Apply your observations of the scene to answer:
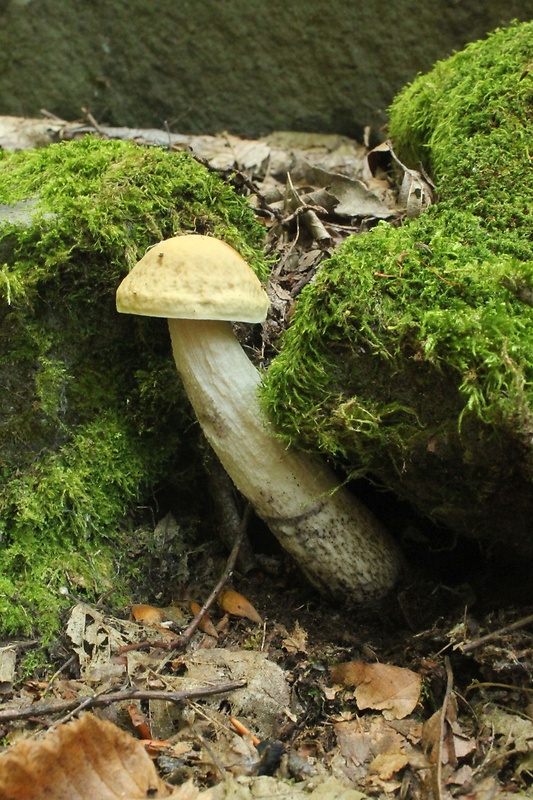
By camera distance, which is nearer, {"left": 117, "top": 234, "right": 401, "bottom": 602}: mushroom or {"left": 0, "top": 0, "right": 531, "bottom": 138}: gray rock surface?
{"left": 117, "top": 234, "right": 401, "bottom": 602}: mushroom

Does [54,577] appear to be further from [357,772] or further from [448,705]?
[448,705]

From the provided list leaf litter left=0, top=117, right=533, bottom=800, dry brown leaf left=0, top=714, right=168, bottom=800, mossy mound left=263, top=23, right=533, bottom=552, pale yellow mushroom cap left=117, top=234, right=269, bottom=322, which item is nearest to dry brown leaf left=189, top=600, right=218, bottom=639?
leaf litter left=0, top=117, right=533, bottom=800

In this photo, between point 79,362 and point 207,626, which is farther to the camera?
point 79,362

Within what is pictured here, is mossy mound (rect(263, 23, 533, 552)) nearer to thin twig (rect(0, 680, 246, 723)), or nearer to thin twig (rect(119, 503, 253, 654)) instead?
thin twig (rect(119, 503, 253, 654))

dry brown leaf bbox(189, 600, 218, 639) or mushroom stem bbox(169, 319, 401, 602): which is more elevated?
mushroom stem bbox(169, 319, 401, 602)

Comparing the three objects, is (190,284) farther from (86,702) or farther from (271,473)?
(86,702)

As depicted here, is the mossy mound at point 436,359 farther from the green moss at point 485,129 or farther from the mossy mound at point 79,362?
the mossy mound at point 79,362

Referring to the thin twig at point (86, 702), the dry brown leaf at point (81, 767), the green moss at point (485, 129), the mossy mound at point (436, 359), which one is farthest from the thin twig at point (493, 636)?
the green moss at point (485, 129)

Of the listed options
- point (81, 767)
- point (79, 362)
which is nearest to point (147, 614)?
point (81, 767)
